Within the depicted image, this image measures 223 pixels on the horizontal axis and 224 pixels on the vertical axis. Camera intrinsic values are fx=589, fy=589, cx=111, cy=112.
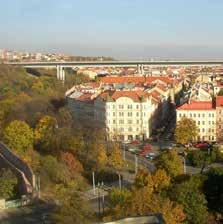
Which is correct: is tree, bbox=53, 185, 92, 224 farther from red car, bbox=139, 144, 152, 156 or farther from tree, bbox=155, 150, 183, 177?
red car, bbox=139, 144, 152, 156

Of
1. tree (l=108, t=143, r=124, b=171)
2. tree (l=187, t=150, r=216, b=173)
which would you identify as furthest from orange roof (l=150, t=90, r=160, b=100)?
tree (l=108, t=143, r=124, b=171)

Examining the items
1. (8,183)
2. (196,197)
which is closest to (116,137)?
(8,183)

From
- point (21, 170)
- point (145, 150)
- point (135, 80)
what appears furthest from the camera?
point (135, 80)

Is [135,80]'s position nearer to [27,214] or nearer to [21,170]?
[21,170]

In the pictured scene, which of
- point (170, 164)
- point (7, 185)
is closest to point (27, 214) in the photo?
point (7, 185)

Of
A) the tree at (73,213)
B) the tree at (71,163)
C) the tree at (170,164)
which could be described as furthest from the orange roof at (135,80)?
the tree at (73,213)

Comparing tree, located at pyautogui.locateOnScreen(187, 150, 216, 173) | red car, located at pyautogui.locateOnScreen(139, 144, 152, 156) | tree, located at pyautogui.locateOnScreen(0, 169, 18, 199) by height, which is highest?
tree, located at pyautogui.locateOnScreen(0, 169, 18, 199)

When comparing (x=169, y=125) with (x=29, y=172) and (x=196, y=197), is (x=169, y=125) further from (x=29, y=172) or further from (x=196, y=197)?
(x=196, y=197)
